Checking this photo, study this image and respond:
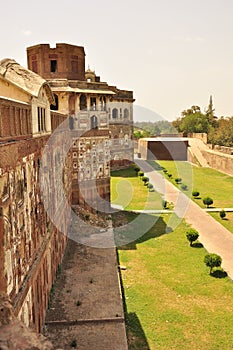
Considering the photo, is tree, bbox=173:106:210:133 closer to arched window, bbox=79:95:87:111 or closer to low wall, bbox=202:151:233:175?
low wall, bbox=202:151:233:175

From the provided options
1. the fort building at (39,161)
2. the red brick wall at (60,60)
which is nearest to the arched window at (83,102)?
the fort building at (39,161)

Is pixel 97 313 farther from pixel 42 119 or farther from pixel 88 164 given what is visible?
pixel 88 164

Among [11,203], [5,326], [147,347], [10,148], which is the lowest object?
[147,347]

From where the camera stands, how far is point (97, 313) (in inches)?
408

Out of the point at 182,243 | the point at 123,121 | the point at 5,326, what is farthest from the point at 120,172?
the point at 5,326

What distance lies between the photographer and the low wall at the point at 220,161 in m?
38.0

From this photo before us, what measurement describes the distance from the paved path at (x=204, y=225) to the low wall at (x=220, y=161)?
30.7ft

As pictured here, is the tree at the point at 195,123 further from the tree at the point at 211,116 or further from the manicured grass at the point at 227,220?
the manicured grass at the point at 227,220

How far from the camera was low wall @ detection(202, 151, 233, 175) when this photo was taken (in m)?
38.0

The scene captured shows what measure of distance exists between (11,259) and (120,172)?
32174 millimetres

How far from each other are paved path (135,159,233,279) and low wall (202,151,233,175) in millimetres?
9367

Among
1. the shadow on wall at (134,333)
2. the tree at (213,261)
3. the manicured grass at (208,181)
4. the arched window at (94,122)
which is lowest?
the shadow on wall at (134,333)

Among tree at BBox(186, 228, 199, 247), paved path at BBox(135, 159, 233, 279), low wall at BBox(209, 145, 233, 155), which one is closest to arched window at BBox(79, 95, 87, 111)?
paved path at BBox(135, 159, 233, 279)

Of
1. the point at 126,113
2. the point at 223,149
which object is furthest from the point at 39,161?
the point at 223,149
